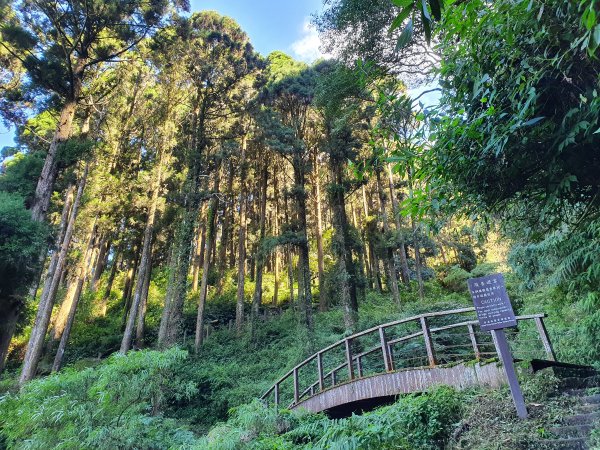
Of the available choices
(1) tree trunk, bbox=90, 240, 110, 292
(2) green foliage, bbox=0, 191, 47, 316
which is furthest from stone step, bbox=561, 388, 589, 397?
(1) tree trunk, bbox=90, 240, 110, 292

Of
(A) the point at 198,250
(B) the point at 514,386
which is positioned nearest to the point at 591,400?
(B) the point at 514,386

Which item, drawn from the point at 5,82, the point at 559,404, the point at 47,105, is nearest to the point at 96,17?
the point at 47,105

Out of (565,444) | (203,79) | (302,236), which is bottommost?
(565,444)

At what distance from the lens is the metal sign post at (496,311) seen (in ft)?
14.5

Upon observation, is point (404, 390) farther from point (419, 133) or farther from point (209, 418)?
point (209, 418)

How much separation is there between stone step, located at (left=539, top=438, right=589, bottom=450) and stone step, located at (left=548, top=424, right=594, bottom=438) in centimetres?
13

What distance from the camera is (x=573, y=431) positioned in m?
3.72

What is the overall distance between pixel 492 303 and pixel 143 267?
13.2 meters

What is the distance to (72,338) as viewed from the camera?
57.8 ft

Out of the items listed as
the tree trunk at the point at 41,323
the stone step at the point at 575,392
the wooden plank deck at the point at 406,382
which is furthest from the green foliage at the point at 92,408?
the stone step at the point at 575,392

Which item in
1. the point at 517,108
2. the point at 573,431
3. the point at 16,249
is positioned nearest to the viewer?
Answer: the point at 517,108

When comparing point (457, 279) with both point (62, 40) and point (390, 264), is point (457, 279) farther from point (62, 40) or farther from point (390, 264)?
point (62, 40)

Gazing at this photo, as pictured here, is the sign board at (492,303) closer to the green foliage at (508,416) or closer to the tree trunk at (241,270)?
the green foliage at (508,416)

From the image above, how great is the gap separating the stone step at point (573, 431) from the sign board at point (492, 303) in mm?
1145
